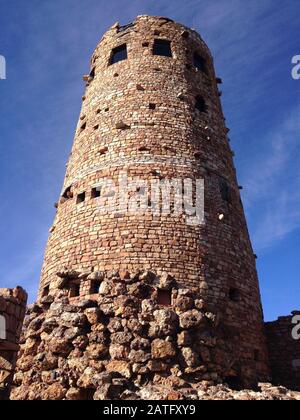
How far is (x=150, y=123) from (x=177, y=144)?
3.82 ft

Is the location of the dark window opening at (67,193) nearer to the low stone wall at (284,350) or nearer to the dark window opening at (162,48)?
the dark window opening at (162,48)

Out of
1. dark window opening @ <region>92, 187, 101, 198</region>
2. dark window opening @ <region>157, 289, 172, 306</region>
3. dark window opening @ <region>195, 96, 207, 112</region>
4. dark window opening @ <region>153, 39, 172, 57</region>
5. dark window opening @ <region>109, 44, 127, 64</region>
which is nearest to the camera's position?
dark window opening @ <region>157, 289, 172, 306</region>

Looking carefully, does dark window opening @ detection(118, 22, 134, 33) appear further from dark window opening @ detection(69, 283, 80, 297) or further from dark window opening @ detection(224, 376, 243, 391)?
dark window opening @ detection(224, 376, 243, 391)

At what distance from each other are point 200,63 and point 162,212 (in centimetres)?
834

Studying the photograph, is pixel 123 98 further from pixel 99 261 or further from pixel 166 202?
pixel 99 261

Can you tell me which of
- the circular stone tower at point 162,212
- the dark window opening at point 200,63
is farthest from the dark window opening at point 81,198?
the dark window opening at point 200,63

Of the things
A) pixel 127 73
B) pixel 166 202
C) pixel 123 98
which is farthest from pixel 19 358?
pixel 127 73

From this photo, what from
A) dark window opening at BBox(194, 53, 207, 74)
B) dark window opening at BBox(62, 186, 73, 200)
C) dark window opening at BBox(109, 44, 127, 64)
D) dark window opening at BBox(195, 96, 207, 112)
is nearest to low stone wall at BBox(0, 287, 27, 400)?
dark window opening at BBox(62, 186, 73, 200)

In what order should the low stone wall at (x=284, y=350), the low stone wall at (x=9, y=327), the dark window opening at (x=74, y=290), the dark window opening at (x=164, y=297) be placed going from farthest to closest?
the low stone wall at (x=284, y=350), the dark window opening at (x=74, y=290), the dark window opening at (x=164, y=297), the low stone wall at (x=9, y=327)

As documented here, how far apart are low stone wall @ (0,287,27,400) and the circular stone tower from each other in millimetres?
1888

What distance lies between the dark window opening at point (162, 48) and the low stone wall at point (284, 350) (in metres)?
10.5

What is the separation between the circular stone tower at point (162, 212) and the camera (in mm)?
10375

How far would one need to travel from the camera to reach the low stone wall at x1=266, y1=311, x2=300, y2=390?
12070 mm

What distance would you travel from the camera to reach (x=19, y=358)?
34.1 ft
